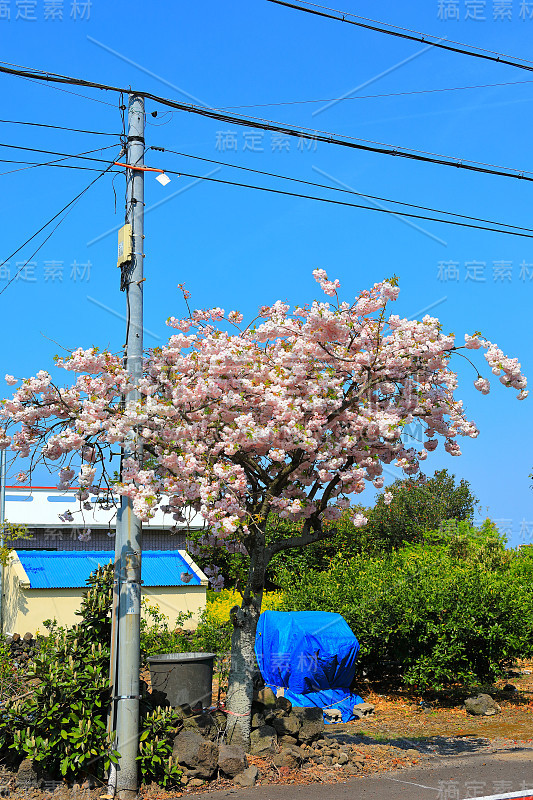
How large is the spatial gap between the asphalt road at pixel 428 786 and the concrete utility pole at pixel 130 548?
1.06 metres

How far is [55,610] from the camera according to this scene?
924 inches

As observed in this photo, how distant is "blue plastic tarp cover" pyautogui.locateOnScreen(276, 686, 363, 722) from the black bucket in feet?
13.5

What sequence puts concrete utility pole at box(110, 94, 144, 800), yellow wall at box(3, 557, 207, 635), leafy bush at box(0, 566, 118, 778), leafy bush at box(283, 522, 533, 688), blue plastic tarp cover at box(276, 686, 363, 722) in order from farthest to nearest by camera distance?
yellow wall at box(3, 557, 207, 635) → leafy bush at box(283, 522, 533, 688) → blue plastic tarp cover at box(276, 686, 363, 722) → concrete utility pole at box(110, 94, 144, 800) → leafy bush at box(0, 566, 118, 778)

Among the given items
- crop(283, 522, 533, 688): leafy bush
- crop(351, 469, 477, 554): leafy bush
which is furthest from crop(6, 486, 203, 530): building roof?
crop(283, 522, 533, 688): leafy bush

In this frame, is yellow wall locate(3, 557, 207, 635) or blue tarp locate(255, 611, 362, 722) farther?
yellow wall locate(3, 557, 207, 635)

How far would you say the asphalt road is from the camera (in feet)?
29.8

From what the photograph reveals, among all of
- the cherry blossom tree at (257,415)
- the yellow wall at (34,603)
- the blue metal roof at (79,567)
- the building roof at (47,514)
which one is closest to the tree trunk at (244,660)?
the cherry blossom tree at (257,415)

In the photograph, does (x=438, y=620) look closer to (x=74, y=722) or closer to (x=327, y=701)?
(x=327, y=701)

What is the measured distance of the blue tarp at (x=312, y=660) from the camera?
15.2m

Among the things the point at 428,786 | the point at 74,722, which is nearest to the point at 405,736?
the point at 428,786

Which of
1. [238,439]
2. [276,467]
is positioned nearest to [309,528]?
[276,467]

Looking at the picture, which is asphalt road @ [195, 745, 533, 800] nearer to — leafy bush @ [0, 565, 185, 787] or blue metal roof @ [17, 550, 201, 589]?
leafy bush @ [0, 565, 185, 787]

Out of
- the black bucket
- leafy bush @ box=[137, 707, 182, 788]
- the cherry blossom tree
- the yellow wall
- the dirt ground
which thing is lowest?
the dirt ground

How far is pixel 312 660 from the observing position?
598 inches
